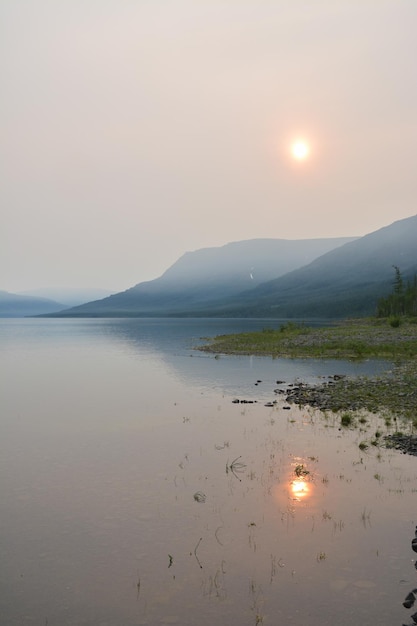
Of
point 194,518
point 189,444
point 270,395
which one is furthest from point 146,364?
point 194,518

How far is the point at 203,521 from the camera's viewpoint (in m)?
16.0

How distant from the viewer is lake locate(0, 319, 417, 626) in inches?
453

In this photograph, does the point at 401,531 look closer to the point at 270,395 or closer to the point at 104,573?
the point at 104,573

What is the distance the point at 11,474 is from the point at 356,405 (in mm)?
22256

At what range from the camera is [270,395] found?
4003 centimetres

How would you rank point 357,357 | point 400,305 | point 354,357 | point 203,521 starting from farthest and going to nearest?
point 400,305 → point 354,357 → point 357,357 → point 203,521

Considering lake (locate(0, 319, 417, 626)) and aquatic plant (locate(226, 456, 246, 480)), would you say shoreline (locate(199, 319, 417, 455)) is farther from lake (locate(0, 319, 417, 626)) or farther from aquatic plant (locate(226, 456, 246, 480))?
aquatic plant (locate(226, 456, 246, 480))

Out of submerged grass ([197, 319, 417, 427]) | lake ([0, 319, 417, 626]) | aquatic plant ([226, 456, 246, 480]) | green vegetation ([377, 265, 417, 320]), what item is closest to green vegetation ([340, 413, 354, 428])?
submerged grass ([197, 319, 417, 427])

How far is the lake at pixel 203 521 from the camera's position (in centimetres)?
1151

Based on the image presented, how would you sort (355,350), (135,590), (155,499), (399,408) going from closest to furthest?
(135,590)
(155,499)
(399,408)
(355,350)

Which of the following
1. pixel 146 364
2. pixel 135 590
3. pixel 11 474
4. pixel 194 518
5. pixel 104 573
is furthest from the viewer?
pixel 146 364

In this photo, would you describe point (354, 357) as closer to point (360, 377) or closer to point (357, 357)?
point (357, 357)

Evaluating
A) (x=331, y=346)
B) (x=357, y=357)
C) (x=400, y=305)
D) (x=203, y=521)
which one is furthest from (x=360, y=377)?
(x=400, y=305)

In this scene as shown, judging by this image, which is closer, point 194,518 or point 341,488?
point 194,518
